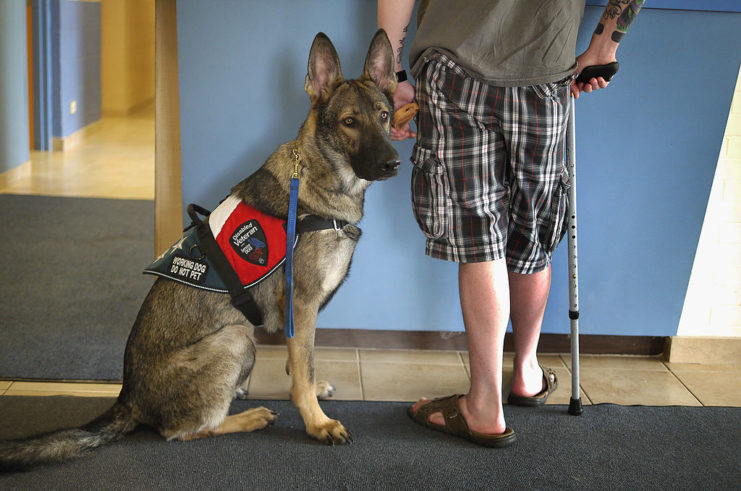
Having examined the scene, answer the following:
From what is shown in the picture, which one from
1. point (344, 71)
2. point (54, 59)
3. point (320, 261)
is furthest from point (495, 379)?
point (54, 59)

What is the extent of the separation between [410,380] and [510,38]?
1.39 metres

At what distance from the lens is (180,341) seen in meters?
2.08

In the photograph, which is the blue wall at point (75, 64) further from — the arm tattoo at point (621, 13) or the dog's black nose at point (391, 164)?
the arm tattoo at point (621, 13)

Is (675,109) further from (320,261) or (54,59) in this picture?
(54,59)

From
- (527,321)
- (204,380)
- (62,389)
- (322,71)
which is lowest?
(62,389)

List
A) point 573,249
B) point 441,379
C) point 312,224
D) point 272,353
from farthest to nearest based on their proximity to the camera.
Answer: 1. point 272,353
2. point 441,379
3. point 573,249
4. point 312,224

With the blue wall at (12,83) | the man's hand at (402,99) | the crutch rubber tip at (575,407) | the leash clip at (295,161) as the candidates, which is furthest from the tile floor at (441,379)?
the blue wall at (12,83)

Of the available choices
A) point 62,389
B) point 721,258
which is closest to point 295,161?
point 62,389

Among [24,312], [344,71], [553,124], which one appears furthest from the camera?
[24,312]

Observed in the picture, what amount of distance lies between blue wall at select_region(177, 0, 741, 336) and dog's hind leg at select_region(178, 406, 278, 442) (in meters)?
0.64

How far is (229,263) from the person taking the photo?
6.98ft

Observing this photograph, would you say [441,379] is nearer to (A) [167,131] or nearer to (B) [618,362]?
(B) [618,362]

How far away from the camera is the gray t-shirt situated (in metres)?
1.89

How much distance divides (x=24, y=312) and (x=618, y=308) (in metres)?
2.59
